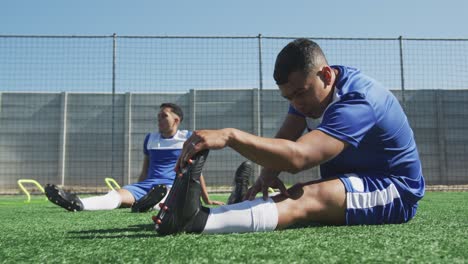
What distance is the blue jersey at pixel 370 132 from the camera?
5.65 ft

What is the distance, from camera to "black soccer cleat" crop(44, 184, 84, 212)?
3.64m

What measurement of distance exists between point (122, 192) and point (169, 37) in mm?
4361

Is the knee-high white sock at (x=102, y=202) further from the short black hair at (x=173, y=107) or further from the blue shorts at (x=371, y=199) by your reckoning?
the blue shorts at (x=371, y=199)

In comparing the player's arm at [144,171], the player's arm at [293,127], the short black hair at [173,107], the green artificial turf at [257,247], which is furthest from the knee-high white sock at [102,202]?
the player's arm at [293,127]

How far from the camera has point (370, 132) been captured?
191 cm

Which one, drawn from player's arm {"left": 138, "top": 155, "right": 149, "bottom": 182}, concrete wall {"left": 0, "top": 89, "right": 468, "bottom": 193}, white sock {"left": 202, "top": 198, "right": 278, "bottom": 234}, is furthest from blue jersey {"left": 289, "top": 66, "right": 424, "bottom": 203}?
concrete wall {"left": 0, "top": 89, "right": 468, "bottom": 193}

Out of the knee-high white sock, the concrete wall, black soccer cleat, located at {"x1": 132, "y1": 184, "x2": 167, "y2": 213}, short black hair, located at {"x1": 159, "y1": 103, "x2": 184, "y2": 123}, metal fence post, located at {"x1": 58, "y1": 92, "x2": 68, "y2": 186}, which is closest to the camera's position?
black soccer cleat, located at {"x1": 132, "y1": 184, "x2": 167, "y2": 213}

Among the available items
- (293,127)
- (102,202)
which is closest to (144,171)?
(102,202)

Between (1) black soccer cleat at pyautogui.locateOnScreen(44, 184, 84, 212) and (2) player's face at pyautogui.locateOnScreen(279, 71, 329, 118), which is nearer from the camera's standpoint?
(2) player's face at pyautogui.locateOnScreen(279, 71, 329, 118)

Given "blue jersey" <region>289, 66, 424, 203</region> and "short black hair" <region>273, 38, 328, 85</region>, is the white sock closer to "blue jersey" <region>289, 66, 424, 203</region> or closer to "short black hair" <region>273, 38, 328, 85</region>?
"blue jersey" <region>289, 66, 424, 203</region>

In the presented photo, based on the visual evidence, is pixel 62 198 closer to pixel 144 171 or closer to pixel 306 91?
pixel 144 171

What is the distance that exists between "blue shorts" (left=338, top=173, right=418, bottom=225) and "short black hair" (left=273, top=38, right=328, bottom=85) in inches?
21.6

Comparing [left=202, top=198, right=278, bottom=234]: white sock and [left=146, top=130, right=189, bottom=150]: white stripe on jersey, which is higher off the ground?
[left=146, top=130, right=189, bottom=150]: white stripe on jersey

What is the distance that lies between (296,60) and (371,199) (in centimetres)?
75
